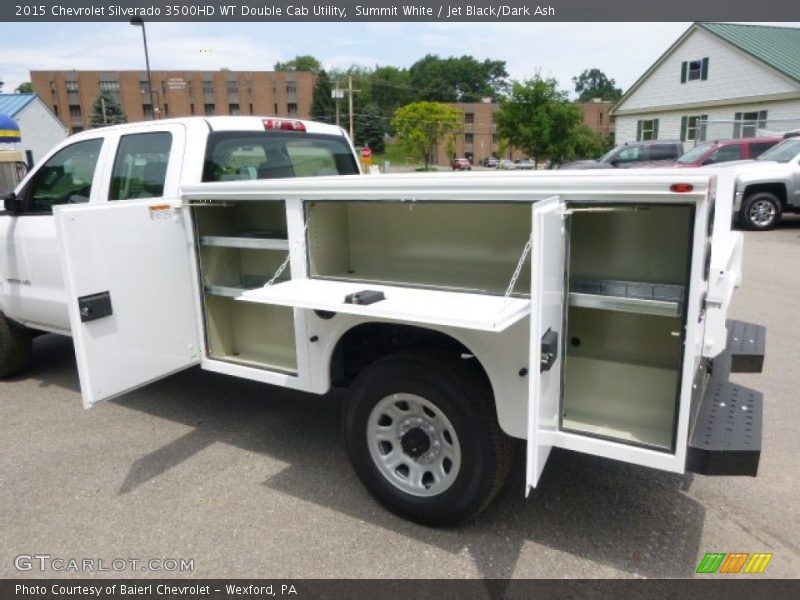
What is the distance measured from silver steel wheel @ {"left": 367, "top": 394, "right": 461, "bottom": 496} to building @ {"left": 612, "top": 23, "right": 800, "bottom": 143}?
27.0 m

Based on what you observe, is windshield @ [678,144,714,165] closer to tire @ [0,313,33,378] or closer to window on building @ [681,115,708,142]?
tire @ [0,313,33,378]

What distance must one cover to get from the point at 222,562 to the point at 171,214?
2078mm

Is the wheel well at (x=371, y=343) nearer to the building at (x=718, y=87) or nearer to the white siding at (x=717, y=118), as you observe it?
the building at (x=718, y=87)

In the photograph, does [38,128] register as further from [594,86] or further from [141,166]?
[594,86]

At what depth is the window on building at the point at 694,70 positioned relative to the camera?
30781mm

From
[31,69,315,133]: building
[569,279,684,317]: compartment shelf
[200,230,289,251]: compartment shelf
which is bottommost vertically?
[569,279,684,317]: compartment shelf

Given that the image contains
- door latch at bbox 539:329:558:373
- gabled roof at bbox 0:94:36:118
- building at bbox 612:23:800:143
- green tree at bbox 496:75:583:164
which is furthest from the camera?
green tree at bbox 496:75:583:164

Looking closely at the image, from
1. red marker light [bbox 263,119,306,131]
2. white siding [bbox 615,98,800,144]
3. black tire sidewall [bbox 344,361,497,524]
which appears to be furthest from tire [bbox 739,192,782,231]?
white siding [bbox 615,98,800,144]

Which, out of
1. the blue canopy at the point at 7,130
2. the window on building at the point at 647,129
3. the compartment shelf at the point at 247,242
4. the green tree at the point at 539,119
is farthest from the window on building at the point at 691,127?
the compartment shelf at the point at 247,242

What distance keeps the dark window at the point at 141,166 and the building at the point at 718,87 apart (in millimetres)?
26616

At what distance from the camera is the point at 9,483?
12.1 feet

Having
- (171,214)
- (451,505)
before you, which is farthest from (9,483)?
(451,505)

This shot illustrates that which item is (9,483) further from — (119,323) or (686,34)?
(686,34)

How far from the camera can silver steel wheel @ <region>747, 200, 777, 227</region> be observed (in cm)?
1338
